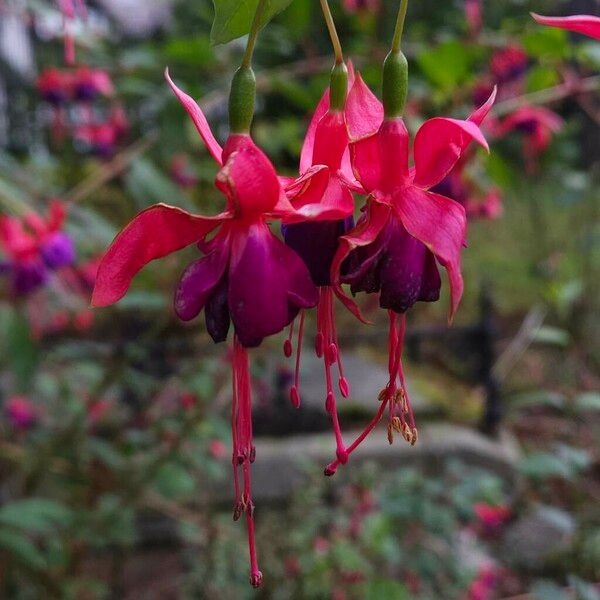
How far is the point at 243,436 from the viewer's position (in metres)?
0.33

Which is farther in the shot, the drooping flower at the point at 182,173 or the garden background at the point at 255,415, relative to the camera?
the drooping flower at the point at 182,173

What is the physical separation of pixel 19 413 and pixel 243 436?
4.66ft

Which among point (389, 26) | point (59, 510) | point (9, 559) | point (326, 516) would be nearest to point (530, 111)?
point (326, 516)

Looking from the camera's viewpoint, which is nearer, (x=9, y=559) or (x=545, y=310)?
(x=9, y=559)

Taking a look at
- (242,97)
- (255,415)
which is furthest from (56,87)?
(242,97)

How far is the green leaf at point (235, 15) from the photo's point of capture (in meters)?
0.29

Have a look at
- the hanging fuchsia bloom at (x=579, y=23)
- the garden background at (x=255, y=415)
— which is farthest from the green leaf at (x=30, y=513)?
the hanging fuchsia bloom at (x=579, y=23)

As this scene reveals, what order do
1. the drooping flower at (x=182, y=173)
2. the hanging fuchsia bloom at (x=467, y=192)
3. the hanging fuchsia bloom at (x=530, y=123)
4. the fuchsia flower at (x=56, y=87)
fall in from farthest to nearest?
the drooping flower at (x=182, y=173), the fuchsia flower at (x=56, y=87), the hanging fuchsia bloom at (x=530, y=123), the hanging fuchsia bloom at (x=467, y=192)

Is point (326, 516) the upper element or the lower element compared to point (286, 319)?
lower

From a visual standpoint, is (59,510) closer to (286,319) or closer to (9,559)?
(9,559)

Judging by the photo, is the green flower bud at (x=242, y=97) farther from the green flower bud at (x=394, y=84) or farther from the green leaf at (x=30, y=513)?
the green leaf at (x=30, y=513)

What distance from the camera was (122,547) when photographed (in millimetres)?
1515

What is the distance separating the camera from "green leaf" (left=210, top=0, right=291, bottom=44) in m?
0.29

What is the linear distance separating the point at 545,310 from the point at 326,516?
765mm
